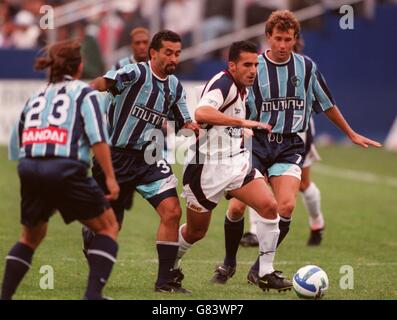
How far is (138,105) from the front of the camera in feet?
29.6

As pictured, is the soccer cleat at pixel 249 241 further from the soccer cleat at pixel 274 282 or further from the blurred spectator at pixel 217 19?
the blurred spectator at pixel 217 19

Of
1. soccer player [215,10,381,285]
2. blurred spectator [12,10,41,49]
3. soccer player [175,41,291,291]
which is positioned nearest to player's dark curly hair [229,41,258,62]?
soccer player [175,41,291,291]

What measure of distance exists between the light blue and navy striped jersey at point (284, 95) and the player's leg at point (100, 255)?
239 cm

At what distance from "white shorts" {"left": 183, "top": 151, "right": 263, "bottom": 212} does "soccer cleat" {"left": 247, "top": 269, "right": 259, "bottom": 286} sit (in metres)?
0.70

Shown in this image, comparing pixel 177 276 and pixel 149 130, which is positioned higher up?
pixel 149 130

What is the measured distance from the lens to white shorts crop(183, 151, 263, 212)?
891 cm

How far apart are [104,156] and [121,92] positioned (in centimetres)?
157

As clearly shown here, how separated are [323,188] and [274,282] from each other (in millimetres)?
8247

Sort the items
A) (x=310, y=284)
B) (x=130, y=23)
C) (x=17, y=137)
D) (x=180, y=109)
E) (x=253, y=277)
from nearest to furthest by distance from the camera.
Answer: (x=17, y=137) → (x=310, y=284) → (x=180, y=109) → (x=253, y=277) → (x=130, y=23)

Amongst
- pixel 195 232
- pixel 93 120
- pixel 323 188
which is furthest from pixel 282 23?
pixel 323 188

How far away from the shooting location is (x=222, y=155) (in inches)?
355

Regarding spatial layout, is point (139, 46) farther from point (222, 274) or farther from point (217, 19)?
point (217, 19)

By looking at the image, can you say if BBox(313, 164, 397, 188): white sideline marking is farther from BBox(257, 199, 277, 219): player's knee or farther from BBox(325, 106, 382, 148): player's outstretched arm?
BBox(257, 199, 277, 219): player's knee

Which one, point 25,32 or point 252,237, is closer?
point 252,237
